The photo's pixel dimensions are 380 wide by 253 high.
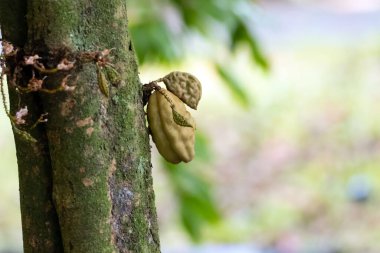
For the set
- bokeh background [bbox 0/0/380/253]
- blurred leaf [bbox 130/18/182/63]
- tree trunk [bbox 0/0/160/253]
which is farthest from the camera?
bokeh background [bbox 0/0/380/253]

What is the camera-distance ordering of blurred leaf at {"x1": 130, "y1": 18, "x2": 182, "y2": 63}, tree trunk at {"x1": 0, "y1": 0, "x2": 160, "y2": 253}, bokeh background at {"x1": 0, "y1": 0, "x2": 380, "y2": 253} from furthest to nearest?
bokeh background at {"x1": 0, "y1": 0, "x2": 380, "y2": 253} < blurred leaf at {"x1": 130, "y1": 18, "x2": 182, "y2": 63} < tree trunk at {"x1": 0, "y1": 0, "x2": 160, "y2": 253}

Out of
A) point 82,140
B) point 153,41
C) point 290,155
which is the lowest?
point 82,140

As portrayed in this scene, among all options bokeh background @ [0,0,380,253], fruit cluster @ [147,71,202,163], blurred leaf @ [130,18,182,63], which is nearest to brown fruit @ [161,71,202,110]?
fruit cluster @ [147,71,202,163]

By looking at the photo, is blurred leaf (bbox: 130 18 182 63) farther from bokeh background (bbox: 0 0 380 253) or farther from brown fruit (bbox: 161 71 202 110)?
bokeh background (bbox: 0 0 380 253)

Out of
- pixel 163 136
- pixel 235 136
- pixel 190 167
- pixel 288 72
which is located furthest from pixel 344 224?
pixel 163 136

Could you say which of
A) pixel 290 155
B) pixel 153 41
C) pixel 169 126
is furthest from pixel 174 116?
pixel 290 155

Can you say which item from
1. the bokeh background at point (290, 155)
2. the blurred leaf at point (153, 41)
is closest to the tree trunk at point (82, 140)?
the blurred leaf at point (153, 41)

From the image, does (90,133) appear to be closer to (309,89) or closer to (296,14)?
(309,89)

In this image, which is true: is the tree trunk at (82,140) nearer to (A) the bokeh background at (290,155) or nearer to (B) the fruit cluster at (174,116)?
(B) the fruit cluster at (174,116)

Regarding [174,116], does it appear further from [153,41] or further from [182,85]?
[153,41]
